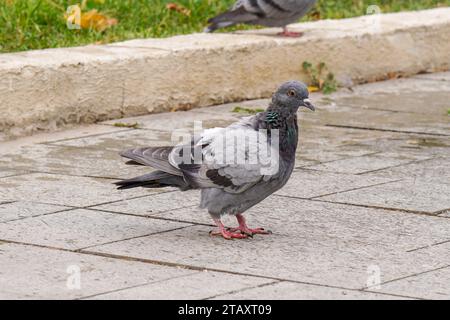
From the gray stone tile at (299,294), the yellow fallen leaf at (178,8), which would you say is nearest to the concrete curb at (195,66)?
the yellow fallen leaf at (178,8)

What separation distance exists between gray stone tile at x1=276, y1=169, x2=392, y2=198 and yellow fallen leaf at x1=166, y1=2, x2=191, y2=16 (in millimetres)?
4134

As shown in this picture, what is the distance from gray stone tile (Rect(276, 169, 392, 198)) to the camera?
650 cm

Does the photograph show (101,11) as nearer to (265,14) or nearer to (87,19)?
(87,19)

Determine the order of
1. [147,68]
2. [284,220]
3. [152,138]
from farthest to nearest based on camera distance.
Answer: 1. [147,68]
2. [152,138]
3. [284,220]

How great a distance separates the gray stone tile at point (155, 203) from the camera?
607 cm

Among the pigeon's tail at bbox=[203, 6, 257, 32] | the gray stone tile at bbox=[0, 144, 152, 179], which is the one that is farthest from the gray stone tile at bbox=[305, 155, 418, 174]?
the pigeon's tail at bbox=[203, 6, 257, 32]

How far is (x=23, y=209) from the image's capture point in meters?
5.99

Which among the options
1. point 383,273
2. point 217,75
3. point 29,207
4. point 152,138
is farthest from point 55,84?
point 383,273

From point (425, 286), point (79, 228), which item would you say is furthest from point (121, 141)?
point (425, 286)
